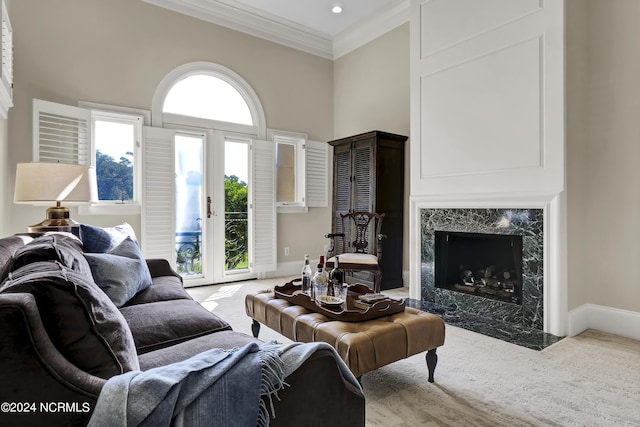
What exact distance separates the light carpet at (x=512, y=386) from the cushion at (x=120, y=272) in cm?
106

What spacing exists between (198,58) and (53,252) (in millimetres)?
4058

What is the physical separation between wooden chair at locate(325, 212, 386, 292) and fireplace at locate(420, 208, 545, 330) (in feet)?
1.77

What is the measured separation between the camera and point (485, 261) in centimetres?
346

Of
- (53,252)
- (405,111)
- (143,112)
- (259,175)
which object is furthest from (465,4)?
(53,252)

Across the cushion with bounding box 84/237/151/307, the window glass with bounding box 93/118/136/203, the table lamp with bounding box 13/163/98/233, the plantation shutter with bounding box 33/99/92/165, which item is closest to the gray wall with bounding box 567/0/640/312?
the cushion with bounding box 84/237/151/307

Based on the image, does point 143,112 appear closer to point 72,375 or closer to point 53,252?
point 53,252

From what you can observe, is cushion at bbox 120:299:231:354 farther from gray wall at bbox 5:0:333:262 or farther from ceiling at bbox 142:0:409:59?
ceiling at bbox 142:0:409:59

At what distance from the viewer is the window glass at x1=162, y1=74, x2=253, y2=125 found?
14.6ft

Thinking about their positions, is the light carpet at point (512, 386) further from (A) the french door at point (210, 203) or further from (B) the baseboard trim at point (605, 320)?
(A) the french door at point (210, 203)

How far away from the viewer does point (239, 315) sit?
3.39m

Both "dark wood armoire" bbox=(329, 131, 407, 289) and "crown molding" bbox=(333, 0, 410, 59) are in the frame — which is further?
"crown molding" bbox=(333, 0, 410, 59)

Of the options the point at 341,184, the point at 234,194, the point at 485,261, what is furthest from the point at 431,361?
the point at 234,194

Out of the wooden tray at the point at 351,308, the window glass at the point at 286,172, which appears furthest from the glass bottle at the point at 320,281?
the window glass at the point at 286,172

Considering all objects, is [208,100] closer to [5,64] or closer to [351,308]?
[5,64]
